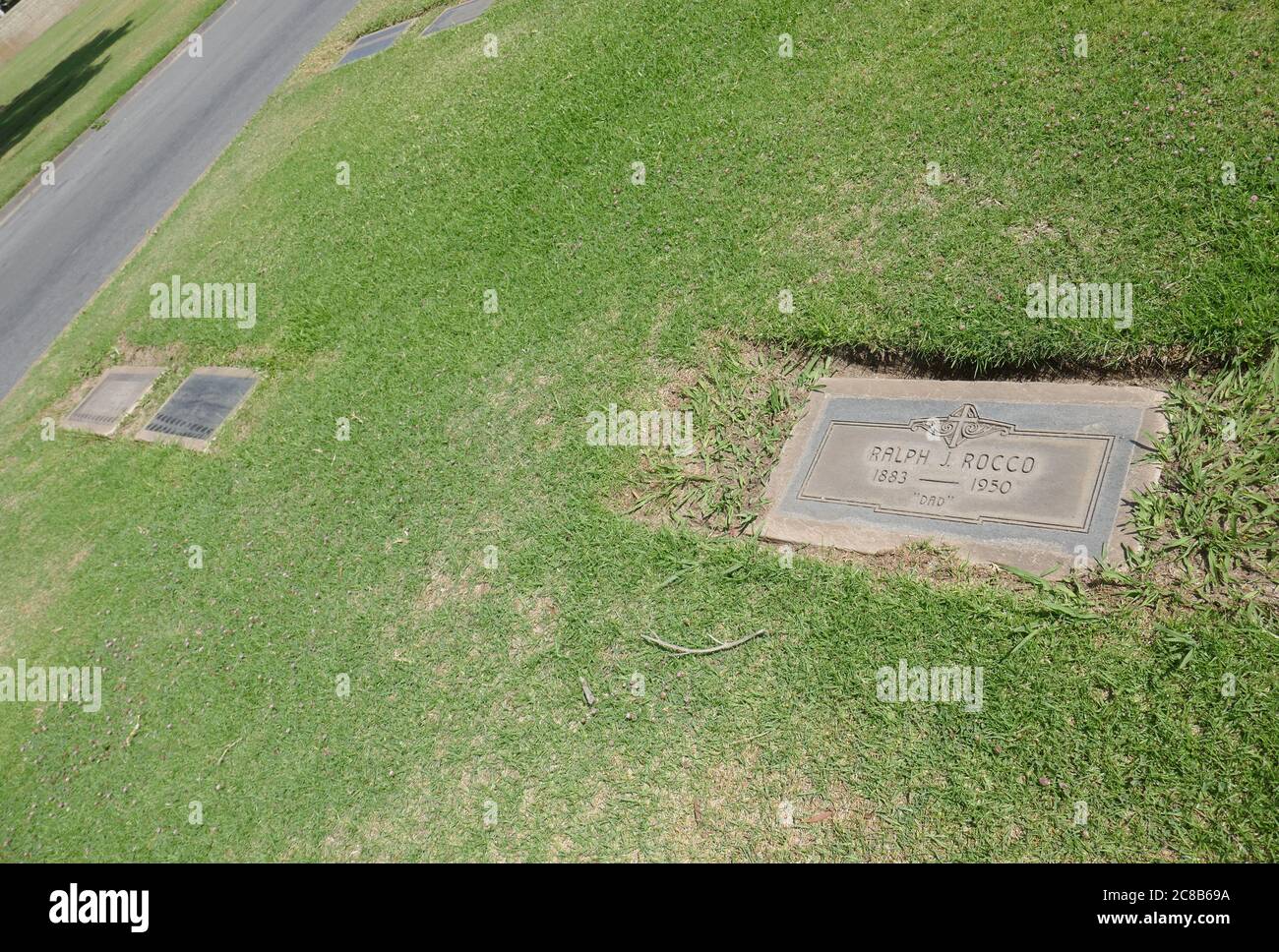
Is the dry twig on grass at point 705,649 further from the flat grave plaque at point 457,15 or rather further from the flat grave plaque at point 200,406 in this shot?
the flat grave plaque at point 457,15

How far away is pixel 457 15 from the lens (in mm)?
12023

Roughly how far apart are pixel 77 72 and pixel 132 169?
9067 mm

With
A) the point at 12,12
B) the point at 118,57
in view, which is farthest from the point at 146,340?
the point at 12,12

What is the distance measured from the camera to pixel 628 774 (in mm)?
4250

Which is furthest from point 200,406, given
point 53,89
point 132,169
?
point 53,89

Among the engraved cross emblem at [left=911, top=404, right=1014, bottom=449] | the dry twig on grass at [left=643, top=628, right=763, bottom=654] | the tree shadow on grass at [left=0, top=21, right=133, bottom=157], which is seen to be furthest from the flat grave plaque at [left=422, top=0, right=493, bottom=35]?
the tree shadow on grass at [left=0, top=21, right=133, bottom=157]

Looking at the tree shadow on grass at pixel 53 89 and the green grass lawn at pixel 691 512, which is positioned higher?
the tree shadow on grass at pixel 53 89

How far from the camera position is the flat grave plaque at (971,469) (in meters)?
3.93

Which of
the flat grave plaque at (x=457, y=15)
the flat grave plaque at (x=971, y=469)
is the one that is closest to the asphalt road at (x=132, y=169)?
the flat grave plaque at (x=457, y=15)

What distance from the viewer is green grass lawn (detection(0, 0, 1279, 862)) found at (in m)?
3.65

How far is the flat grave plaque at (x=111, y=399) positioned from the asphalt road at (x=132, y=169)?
2405mm

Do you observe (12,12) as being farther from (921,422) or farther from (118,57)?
(921,422)

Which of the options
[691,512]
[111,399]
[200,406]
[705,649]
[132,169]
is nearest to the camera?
[705,649]

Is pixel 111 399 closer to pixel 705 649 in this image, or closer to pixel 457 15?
pixel 457 15
